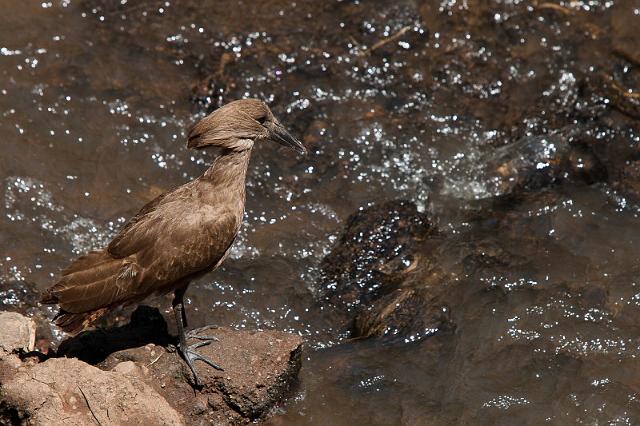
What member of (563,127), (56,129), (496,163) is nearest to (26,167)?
(56,129)

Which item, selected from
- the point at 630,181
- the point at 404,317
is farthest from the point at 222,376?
the point at 630,181

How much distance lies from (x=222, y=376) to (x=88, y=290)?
965 millimetres

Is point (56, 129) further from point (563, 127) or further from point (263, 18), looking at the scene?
point (563, 127)

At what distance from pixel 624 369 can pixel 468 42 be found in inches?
150

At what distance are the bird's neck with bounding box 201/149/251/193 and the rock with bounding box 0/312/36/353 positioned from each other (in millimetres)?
1444

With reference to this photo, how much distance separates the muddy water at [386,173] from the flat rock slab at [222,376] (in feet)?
0.95

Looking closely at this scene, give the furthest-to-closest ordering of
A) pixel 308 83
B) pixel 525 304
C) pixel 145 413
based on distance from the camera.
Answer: pixel 308 83 → pixel 525 304 → pixel 145 413

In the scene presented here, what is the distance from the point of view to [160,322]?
613 centimetres

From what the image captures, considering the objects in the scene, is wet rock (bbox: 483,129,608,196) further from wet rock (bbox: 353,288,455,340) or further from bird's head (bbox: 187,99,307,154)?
bird's head (bbox: 187,99,307,154)

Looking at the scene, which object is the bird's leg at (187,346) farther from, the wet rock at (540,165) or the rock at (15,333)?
the wet rock at (540,165)

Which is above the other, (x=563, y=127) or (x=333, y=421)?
(x=563, y=127)

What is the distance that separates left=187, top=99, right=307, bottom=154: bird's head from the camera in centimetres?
566

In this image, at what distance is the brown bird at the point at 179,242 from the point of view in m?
5.54

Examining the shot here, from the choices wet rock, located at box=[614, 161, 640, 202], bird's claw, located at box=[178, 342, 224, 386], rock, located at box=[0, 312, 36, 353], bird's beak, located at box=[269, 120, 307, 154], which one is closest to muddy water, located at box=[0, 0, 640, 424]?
wet rock, located at box=[614, 161, 640, 202]
